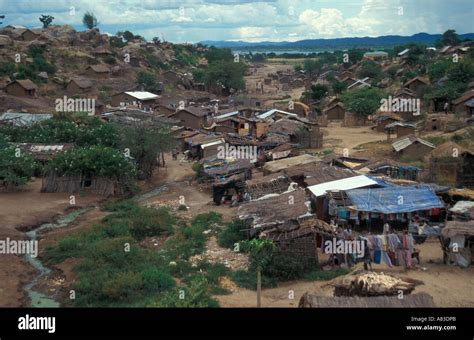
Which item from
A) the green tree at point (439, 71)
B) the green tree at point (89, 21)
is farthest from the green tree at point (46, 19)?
the green tree at point (439, 71)

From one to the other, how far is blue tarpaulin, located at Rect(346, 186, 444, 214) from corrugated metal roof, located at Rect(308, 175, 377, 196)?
1.75 ft

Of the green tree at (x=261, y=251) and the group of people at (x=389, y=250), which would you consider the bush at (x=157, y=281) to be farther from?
the group of people at (x=389, y=250)

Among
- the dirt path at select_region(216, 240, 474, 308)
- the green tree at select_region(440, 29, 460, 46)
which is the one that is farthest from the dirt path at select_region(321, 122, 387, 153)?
the green tree at select_region(440, 29, 460, 46)

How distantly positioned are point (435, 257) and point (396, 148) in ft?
42.5

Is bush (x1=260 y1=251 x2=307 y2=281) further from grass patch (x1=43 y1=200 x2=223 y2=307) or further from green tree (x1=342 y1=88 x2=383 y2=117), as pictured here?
green tree (x1=342 y1=88 x2=383 y2=117)

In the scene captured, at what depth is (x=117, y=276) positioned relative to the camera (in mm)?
13953

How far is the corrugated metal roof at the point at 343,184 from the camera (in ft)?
56.6

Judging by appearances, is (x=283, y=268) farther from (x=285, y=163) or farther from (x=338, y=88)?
(x=338, y=88)

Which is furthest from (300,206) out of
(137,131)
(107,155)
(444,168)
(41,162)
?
(41,162)

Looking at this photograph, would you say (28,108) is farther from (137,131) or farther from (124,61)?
(124,61)

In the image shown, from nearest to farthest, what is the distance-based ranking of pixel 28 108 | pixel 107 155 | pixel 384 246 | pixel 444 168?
pixel 384 246, pixel 444 168, pixel 107 155, pixel 28 108

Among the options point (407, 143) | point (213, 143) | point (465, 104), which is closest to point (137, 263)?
point (213, 143)

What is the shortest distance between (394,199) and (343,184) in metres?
1.96

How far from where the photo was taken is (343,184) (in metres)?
17.7
